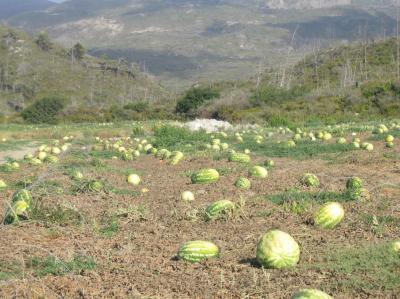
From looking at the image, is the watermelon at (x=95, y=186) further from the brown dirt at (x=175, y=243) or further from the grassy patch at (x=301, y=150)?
the grassy patch at (x=301, y=150)

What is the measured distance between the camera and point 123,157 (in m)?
16.8

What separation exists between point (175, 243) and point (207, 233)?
507 mm

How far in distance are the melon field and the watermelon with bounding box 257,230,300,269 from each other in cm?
1

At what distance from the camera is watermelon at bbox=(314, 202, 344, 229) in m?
7.35

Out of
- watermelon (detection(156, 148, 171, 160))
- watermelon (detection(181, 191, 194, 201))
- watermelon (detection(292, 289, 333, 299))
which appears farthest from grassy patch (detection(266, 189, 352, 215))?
watermelon (detection(156, 148, 171, 160))

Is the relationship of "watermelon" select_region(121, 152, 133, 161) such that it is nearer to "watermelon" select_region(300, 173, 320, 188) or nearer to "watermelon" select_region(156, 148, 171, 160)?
"watermelon" select_region(156, 148, 171, 160)

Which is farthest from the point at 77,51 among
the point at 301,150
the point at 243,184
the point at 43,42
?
the point at 243,184

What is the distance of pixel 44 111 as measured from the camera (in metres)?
61.9

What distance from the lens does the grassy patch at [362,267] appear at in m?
5.18

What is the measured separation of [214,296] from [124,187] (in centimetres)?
634

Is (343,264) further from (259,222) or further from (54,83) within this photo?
(54,83)

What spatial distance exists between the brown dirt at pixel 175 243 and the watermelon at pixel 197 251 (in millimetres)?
106

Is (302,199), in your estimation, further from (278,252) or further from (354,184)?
(278,252)

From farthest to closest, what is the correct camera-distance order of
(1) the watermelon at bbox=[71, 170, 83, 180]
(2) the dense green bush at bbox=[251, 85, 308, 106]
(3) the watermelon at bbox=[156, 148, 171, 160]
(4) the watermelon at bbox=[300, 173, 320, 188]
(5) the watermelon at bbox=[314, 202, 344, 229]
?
(2) the dense green bush at bbox=[251, 85, 308, 106] → (3) the watermelon at bbox=[156, 148, 171, 160] → (1) the watermelon at bbox=[71, 170, 83, 180] → (4) the watermelon at bbox=[300, 173, 320, 188] → (5) the watermelon at bbox=[314, 202, 344, 229]
